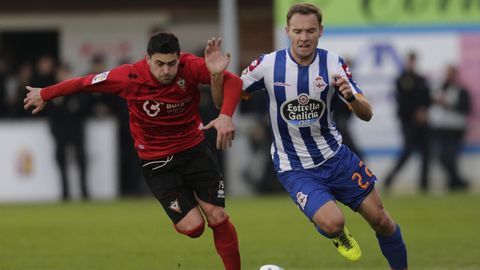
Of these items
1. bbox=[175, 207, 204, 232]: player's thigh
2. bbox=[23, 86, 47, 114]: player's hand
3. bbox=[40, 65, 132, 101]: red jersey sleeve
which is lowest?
bbox=[175, 207, 204, 232]: player's thigh

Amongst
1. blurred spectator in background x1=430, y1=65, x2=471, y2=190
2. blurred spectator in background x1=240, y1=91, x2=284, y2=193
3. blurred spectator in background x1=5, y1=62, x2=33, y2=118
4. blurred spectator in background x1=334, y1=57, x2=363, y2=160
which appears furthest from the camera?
blurred spectator in background x1=240, y1=91, x2=284, y2=193

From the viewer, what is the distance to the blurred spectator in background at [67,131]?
1684 cm

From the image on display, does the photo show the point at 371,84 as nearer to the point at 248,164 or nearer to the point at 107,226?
the point at 248,164

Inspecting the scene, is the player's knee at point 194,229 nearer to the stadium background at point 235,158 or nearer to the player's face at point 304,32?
the stadium background at point 235,158

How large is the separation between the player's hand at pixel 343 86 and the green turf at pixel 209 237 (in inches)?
92.0

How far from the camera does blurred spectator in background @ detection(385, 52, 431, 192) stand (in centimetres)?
1733

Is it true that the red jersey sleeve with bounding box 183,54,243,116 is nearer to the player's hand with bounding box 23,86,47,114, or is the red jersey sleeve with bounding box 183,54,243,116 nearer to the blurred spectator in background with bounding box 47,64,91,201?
the player's hand with bounding box 23,86,47,114

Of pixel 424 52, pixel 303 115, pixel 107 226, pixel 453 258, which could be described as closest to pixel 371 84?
pixel 424 52

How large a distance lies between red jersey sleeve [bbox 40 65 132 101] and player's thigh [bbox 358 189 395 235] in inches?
78.3

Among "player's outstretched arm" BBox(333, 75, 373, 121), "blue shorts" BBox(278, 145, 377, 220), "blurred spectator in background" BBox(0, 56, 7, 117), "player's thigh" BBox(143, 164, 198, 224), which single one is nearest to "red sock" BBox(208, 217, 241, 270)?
"player's thigh" BBox(143, 164, 198, 224)

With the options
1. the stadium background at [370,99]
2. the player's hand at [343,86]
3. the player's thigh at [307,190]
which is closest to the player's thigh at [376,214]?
the player's thigh at [307,190]

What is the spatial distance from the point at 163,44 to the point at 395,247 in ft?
7.56

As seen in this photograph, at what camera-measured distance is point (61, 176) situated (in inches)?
663

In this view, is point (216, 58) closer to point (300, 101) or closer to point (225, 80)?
point (225, 80)
